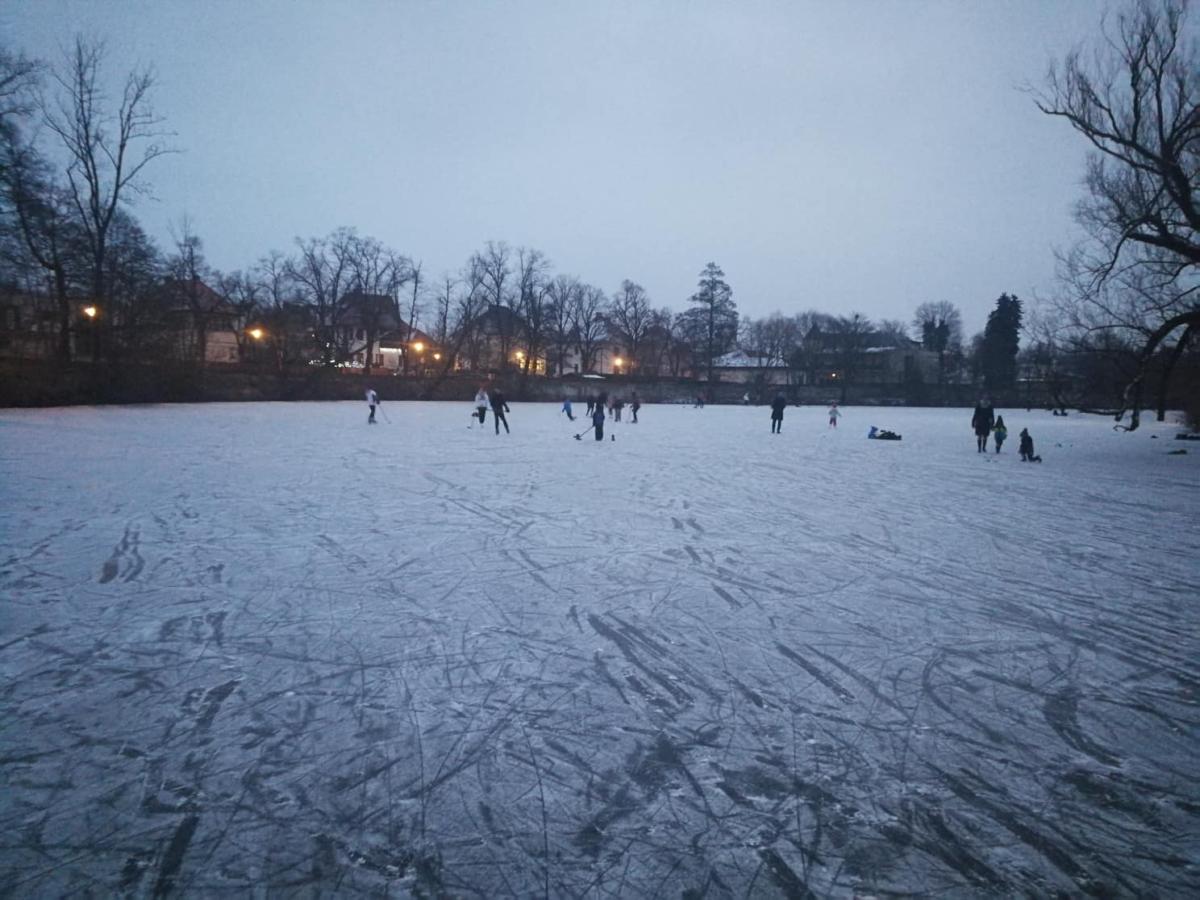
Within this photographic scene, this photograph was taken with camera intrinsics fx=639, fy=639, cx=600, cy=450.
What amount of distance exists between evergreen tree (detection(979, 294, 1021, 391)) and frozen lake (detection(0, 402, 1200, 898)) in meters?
79.3

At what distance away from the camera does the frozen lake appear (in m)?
2.27

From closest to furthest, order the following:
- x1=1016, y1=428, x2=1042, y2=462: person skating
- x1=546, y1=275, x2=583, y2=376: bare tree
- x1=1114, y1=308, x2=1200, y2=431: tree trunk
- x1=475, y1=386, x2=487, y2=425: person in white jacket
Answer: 1. x1=1114, y1=308, x2=1200, y2=431: tree trunk
2. x1=1016, y1=428, x2=1042, y2=462: person skating
3. x1=475, y1=386, x2=487, y2=425: person in white jacket
4. x1=546, y1=275, x2=583, y2=376: bare tree

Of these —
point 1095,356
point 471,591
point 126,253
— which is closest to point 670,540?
point 471,591

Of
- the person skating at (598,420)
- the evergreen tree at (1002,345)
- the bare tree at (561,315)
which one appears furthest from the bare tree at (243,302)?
the evergreen tree at (1002,345)

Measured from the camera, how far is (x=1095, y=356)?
1641cm

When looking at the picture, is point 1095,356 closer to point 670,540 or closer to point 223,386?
point 670,540

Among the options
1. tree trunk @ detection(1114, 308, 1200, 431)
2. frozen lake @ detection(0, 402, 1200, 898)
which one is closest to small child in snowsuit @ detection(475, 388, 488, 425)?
frozen lake @ detection(0, 402, 1200, 898)

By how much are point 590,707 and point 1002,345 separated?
9254cm

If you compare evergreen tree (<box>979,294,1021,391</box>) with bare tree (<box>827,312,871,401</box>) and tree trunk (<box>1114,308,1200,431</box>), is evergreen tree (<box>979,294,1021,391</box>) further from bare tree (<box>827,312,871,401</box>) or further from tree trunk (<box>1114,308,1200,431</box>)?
tree trunk (<box>1114,308,1200,431</box>)

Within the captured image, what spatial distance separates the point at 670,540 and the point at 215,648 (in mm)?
4477

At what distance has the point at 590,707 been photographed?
3.32 meters

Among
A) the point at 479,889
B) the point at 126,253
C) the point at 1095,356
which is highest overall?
the point at 126,253

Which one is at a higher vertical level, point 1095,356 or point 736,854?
point 1095,356

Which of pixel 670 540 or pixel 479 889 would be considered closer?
pixel 479 889
